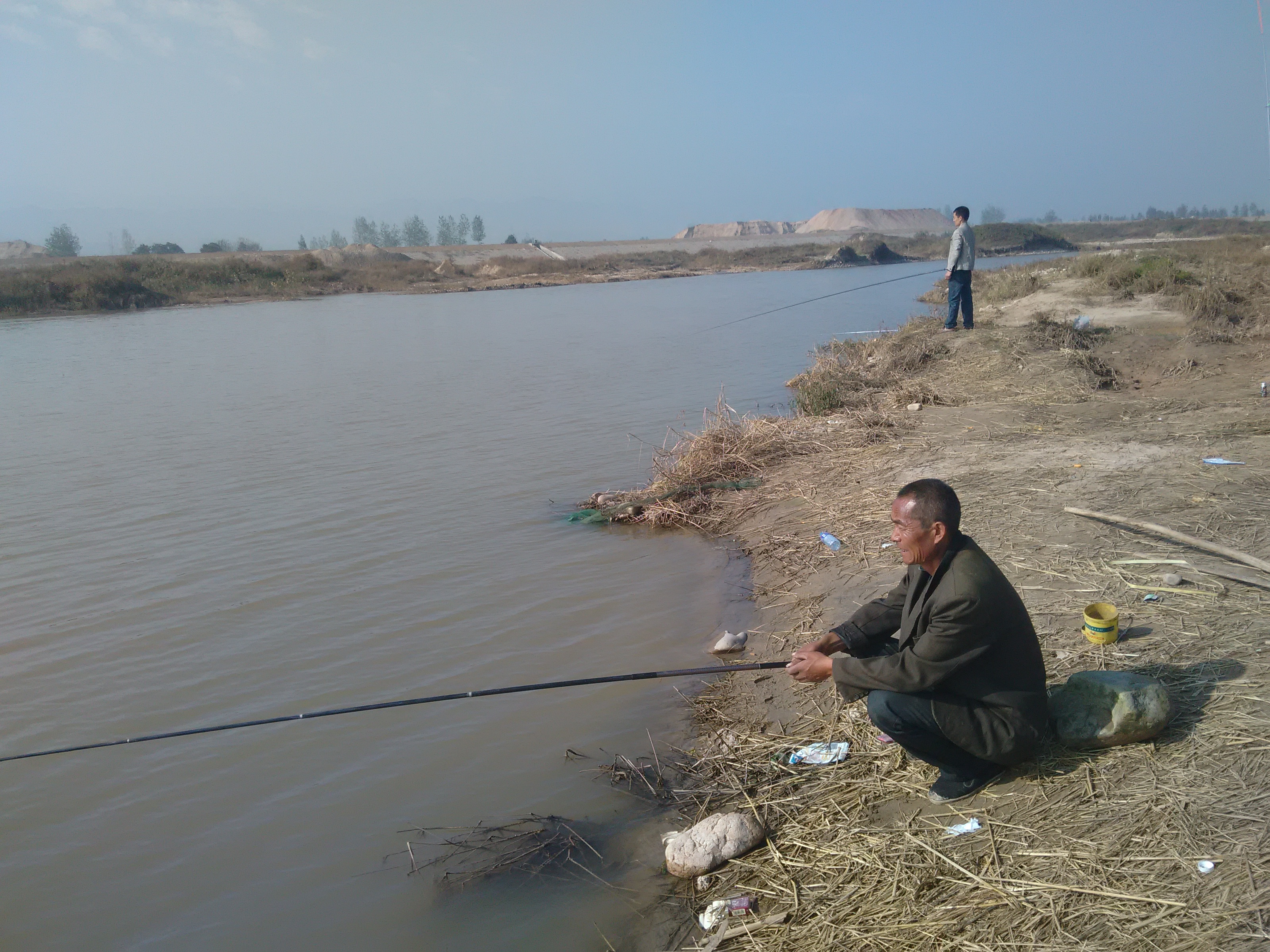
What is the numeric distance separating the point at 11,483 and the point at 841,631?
9.82 metres

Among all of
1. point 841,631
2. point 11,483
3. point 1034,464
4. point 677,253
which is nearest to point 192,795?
point 841,631

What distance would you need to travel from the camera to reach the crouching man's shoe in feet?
10.00

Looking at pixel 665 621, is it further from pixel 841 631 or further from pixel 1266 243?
pixel 1266 243

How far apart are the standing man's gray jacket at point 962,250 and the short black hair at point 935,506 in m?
9.82

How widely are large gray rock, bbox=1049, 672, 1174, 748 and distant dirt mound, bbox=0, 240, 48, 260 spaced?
287ft

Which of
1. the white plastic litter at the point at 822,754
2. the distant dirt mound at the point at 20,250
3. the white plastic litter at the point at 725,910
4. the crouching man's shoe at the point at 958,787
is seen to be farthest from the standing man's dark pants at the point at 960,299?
the distant dirt mound at the point at 20,250

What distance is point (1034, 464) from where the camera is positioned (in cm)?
655

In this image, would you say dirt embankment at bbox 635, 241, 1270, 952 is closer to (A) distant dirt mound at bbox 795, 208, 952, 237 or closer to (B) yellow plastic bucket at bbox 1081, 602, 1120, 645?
(B) yellow plastic bucket at bbox 1081, 602, 1120, 645

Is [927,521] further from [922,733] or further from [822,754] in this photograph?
[822,754]

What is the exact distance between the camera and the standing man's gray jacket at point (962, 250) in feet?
38.9

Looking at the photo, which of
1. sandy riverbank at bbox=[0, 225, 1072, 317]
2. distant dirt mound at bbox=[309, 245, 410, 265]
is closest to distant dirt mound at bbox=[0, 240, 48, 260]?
sandy riverbank at bbox=[0, 225, 1072, 317]

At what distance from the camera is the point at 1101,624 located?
11.9ft

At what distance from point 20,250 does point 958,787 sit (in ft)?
307

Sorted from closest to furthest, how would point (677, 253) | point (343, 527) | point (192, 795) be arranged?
point (192, 795) < point (343, 527) < point (677, 253)
